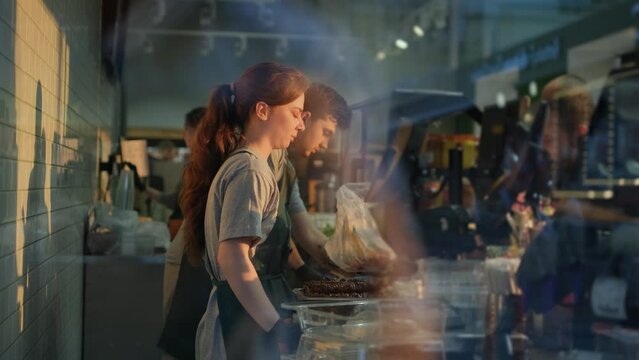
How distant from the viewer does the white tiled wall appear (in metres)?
1.50

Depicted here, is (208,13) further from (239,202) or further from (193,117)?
(239,202)

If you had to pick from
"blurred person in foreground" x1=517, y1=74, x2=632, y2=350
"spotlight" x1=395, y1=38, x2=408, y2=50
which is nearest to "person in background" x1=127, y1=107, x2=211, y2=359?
"spotlight" x1=395, y1=38, x2=408, y2=50

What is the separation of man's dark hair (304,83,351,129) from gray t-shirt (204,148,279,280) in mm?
148

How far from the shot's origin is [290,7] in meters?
2.06

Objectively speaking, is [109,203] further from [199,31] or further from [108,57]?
[199,31]

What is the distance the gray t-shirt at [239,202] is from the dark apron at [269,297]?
0.11 ft

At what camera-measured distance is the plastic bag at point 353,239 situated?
1657 millimetres

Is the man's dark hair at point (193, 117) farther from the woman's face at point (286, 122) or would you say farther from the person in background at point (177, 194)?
the woman's face at point (286, 122)

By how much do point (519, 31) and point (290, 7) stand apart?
2.05 metres

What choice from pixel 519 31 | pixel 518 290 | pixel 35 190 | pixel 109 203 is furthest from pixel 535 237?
pixel 35 190

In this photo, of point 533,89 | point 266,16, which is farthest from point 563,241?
point 266,16

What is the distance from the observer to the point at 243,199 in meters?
1.50

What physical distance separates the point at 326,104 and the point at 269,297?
39 cm

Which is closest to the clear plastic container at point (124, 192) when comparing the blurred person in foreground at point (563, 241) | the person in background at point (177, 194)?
the person in background at point (177, 194)
